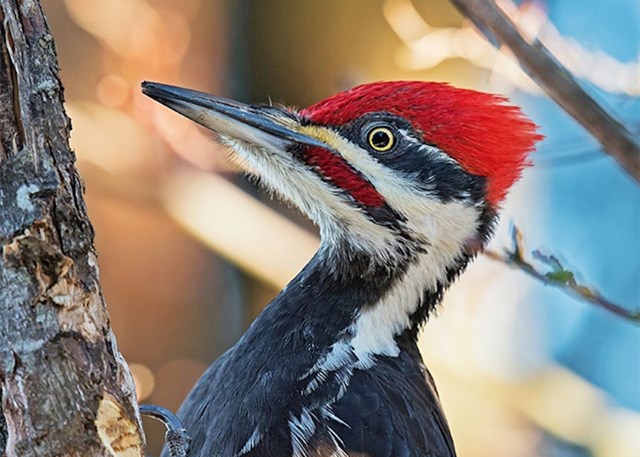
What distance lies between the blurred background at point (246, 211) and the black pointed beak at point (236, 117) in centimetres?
126

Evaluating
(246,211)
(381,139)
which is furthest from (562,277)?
(246,211)

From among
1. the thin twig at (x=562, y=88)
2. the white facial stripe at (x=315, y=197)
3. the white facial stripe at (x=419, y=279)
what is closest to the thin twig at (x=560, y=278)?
the white facial stripe at (x=419, y=279)

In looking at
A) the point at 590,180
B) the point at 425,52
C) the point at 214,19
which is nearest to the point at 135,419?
the point at 425,52

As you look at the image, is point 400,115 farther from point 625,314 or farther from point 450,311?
point 450,311

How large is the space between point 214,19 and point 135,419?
147 inches

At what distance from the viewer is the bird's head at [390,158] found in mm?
2873

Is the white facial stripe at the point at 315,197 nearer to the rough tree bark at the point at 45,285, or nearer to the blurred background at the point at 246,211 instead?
the rough tree bark at the point at 45,285

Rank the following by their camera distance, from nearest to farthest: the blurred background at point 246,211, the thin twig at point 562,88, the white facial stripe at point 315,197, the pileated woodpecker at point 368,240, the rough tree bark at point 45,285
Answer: the rough tree bark at point 45,285 < the thin twig at point 562,88 < the pileated woodpecker at point 368,240 < the white facial stripe at point 315,197 < the blurred background at point 246,211

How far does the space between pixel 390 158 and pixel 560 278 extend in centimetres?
64

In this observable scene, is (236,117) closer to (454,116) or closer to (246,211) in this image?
(454,116)

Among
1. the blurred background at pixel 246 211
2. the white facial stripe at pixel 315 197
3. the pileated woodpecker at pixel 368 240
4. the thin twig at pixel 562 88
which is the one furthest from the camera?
the blurred background at pixel 246 211

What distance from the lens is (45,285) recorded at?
5.90 feet

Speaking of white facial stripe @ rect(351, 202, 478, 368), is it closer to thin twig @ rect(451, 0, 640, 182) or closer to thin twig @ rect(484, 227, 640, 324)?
thin twig @ rect(484, 227, 640, 324)

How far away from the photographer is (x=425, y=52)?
4.05 meters
